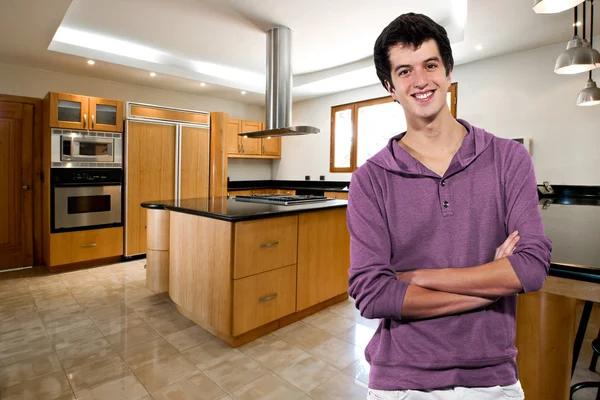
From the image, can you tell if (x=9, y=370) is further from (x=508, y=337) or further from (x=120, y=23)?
(x=120, y=23)

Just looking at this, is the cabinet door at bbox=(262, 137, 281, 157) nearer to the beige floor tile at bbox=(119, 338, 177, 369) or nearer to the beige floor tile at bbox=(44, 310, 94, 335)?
the beige floor tile at bbox=(44, 310, 94, 335)

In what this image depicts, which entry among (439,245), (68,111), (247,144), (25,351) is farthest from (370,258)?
(247,144)

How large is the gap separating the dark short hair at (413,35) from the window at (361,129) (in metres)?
4.03

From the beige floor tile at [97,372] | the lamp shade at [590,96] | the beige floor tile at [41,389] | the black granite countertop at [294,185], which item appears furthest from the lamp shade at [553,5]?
the black granite countertop at [294,185]

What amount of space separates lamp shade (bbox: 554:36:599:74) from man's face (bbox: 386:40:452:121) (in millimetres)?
2044

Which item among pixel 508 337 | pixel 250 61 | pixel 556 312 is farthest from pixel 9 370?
pixel 250 61

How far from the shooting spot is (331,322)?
260 centimetres

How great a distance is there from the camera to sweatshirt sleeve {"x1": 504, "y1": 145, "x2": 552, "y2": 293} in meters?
0.69

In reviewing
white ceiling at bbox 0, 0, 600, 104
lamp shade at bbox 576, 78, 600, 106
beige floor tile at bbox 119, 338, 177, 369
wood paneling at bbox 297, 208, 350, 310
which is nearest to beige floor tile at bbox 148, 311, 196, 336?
beige floor tile at bbox 119, 338, 177, 369

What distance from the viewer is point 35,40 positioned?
3248mm

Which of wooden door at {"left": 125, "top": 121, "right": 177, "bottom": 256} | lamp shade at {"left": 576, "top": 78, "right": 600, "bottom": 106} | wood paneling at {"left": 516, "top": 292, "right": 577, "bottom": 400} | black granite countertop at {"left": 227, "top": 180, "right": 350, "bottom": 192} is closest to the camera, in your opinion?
wood paneling at {"left": 516, "top": 292, "right": 577, "bottom": 400}

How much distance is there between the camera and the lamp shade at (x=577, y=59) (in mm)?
2111

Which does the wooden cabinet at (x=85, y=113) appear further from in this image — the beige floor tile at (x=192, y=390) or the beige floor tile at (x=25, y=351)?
the beige floor tile at (x=192, y=390)

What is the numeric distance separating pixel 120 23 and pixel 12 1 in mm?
942
